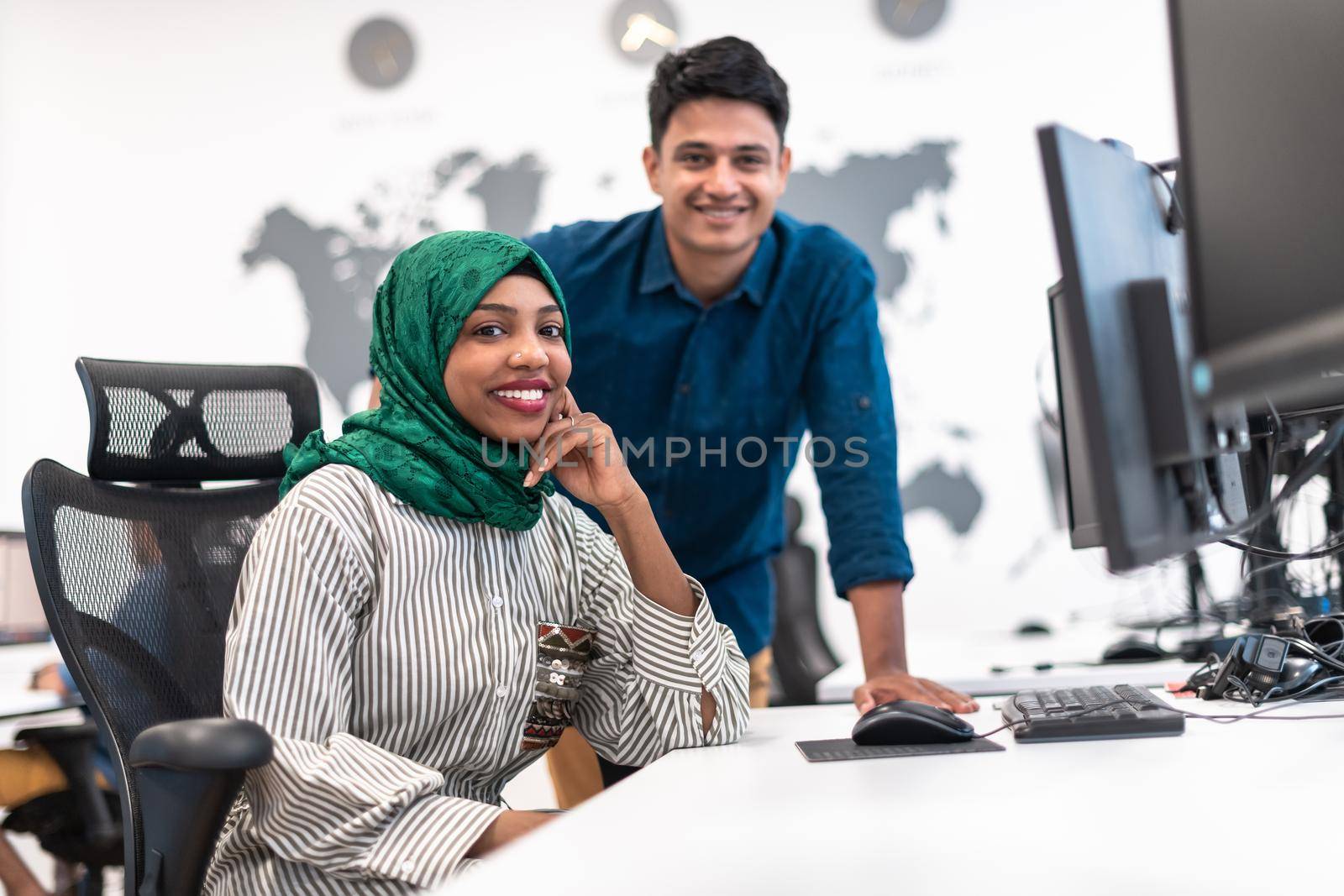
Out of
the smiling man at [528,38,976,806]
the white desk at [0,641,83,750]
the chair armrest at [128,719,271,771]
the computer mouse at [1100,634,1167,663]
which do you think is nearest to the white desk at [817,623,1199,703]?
the computer mouse at [1100,634,1167,663]

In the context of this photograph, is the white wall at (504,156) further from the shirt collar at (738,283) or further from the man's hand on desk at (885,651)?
the man's hand on desk at (885,651)

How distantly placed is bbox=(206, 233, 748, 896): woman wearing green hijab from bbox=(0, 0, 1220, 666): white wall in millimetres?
2565

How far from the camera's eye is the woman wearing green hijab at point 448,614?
1.03 meters

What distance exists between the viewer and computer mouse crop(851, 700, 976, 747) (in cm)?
113

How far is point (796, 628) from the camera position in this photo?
353cm

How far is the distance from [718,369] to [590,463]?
62cm

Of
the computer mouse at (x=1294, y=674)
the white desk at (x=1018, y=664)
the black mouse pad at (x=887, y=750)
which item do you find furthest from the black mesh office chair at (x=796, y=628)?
the black mouse pad at (x=887, y=750)

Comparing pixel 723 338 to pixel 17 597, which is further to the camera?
pixel 17 597

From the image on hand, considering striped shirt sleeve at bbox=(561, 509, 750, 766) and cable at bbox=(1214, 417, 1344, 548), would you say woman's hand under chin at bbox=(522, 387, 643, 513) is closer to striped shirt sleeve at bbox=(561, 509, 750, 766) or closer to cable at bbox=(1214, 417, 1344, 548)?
striped shirt sleeve at bbox=(561, 509, 750, 766)

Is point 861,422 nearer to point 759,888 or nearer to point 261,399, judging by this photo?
point 261,399

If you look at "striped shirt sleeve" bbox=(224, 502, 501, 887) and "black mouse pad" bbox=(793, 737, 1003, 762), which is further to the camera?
"black mouse pad" bbox=(793, 737, 1003, 762)

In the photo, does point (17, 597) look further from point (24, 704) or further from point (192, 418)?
point (192, 418)

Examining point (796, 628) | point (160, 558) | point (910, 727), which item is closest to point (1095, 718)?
point (910, 727)


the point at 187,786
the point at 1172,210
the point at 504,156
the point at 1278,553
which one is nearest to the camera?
the point at 1172,210
